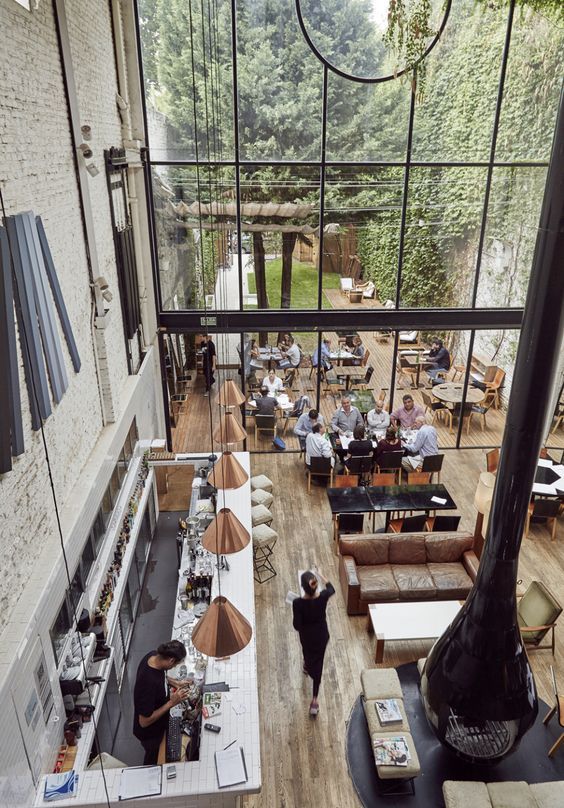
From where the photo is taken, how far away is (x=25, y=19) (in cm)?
467

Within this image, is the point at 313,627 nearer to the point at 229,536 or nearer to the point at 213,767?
the point at 229,536

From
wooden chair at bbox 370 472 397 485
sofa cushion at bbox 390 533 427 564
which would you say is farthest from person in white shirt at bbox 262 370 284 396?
sofa cushion at bbox 390 533 427 564

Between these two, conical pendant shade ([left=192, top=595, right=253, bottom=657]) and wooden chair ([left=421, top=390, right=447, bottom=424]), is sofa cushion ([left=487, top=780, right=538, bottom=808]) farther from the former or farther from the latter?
wooden chair ([left=421, top=390, right=447, bottom=424])

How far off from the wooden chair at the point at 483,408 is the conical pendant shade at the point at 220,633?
8244 millimetres

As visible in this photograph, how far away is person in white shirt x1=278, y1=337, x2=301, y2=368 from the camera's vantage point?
433 inches

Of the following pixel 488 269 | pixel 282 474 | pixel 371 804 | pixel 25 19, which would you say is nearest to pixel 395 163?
pixel 488 269

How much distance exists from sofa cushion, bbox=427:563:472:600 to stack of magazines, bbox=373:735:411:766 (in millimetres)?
2265

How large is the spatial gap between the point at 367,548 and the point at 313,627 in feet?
7.04

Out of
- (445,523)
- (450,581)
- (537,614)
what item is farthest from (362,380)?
(537,614)

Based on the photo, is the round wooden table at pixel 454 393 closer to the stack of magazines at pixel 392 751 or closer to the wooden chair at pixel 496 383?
the wooden chair at pixel 496 383

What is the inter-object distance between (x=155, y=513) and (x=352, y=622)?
3461 millimetres

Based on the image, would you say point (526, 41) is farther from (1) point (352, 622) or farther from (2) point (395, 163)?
(1) point (352, 622)

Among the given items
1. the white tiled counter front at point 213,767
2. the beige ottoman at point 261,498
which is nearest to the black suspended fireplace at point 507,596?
the white tiled counter front at point 213,767

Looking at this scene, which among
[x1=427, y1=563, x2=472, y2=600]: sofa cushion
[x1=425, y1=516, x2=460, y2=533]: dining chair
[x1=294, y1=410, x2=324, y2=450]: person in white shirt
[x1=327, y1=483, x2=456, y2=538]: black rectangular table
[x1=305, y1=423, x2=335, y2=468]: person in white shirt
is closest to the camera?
[x1=427, y1=563, x2=472, y2=600]: sofa cushion
